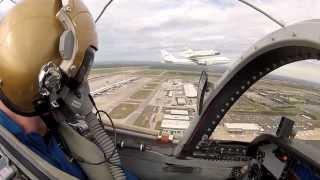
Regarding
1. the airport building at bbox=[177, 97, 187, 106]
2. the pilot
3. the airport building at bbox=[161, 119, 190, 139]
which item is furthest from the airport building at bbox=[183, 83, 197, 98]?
the pilot

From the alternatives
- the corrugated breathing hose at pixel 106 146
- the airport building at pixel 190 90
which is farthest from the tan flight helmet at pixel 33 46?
the airport building at pixel 190 90

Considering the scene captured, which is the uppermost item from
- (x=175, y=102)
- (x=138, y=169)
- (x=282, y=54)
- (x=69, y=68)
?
(x=282, y=54)

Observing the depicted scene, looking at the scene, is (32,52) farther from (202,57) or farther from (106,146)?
(202,57)

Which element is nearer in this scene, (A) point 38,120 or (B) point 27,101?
(B) point 27,101

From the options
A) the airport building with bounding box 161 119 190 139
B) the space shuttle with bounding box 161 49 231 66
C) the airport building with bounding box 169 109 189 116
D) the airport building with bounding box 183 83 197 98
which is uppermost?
the space shuttle with bounding box 161 49 231 66

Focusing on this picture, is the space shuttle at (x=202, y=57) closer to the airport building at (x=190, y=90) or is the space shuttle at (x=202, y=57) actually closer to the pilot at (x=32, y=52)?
the airport building at (x=190, y=90)

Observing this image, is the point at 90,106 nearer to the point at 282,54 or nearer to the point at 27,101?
the point at 27,101

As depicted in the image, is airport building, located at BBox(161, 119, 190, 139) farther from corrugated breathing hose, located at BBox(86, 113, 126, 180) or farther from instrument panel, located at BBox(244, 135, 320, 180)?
corrugated breathing hose, located at BBox(86, 113, 126, 180)

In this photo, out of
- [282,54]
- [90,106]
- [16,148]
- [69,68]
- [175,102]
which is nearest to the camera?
[16,148]

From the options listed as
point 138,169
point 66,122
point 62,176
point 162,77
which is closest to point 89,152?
point 66,122
